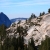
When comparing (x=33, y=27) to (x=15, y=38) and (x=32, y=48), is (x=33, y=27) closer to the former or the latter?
(x=15, y=38)

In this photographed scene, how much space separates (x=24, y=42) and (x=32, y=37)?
7.20m

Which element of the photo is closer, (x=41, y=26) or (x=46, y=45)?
(x=46, y=45)

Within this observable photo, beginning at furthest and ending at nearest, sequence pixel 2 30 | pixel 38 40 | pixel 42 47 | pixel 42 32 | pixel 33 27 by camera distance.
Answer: pixel 2 30 → pixel 33 27 → pixel 42 32 → pixel 38 40 → pixel 42 47

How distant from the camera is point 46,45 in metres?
128

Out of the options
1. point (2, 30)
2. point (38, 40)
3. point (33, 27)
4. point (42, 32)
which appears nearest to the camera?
point (38, 40)

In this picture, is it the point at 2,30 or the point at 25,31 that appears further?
the point at 2,30

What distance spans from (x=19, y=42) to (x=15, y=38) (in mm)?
5032

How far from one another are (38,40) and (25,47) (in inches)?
697

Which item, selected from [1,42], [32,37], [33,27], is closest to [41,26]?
[33,27]

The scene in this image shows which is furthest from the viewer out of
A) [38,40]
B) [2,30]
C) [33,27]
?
[2,30]

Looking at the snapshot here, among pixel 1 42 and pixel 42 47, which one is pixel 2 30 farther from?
pixel 42 47

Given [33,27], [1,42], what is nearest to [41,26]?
[33,27]

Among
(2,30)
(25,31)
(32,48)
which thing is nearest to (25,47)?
(32,48)

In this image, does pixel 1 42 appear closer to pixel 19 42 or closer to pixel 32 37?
pixel 19 42
